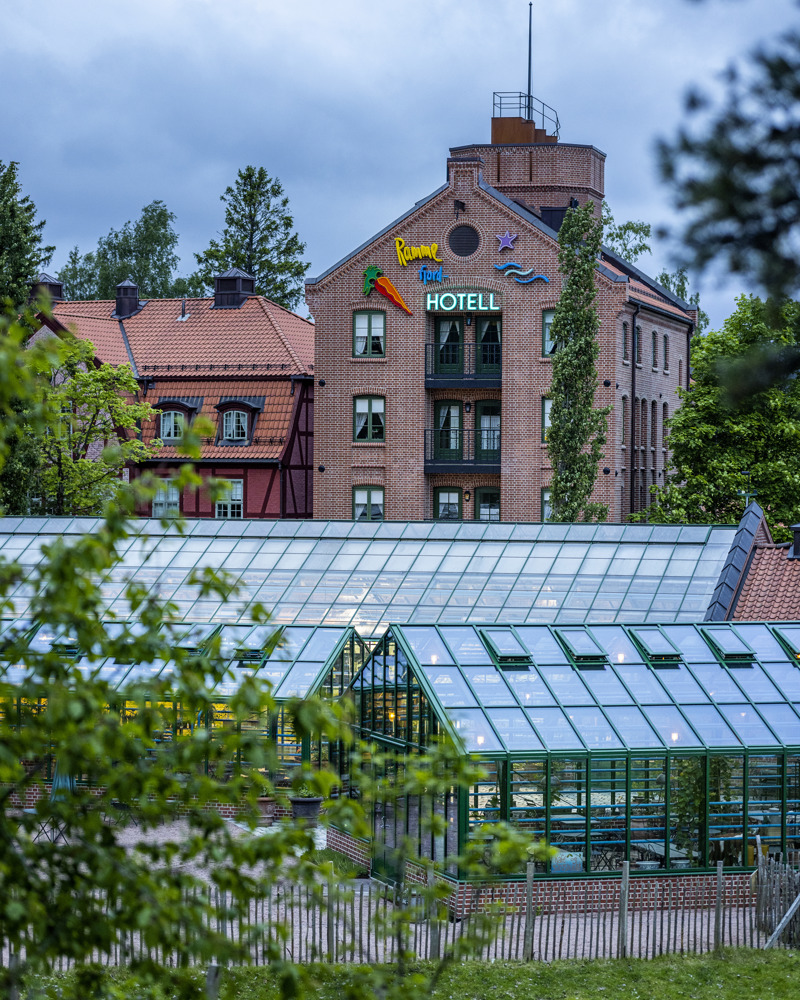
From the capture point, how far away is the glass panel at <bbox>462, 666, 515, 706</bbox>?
67.4 ft

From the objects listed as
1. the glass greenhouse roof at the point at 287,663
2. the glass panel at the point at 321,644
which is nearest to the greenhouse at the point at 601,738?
the glass greenhouse roof at the point at 287,663

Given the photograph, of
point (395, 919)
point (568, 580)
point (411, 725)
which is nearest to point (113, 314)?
point (568, 580)

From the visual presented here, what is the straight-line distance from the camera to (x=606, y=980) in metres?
16.8

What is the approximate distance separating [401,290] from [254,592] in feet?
69.8

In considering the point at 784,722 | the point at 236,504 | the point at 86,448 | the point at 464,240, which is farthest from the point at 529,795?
the point at 236,504

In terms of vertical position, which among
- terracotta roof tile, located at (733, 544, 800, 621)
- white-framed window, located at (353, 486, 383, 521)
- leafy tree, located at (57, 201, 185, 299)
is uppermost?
leafy tree, located at (57, 201, 185, 299)

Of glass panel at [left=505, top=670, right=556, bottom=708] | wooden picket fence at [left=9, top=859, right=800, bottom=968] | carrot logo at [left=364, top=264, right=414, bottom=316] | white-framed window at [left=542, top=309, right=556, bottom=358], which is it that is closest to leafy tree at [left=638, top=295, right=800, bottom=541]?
white-framed window at [left=542, top=309, right=556, bottom=358]

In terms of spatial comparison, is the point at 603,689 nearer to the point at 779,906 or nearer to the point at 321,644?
the point at 779,906

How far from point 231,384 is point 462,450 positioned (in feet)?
32.4

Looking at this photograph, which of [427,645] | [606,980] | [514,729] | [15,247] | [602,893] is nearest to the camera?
[606,980]

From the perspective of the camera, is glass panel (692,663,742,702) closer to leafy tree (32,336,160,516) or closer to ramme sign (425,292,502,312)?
leafy tree (32,336,160,516)

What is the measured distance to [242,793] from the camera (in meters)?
7.41

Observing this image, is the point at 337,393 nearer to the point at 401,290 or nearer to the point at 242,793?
the point at 401,290

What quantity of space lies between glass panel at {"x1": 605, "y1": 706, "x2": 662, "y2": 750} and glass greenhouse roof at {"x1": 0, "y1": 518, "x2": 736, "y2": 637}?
5.44 meters
